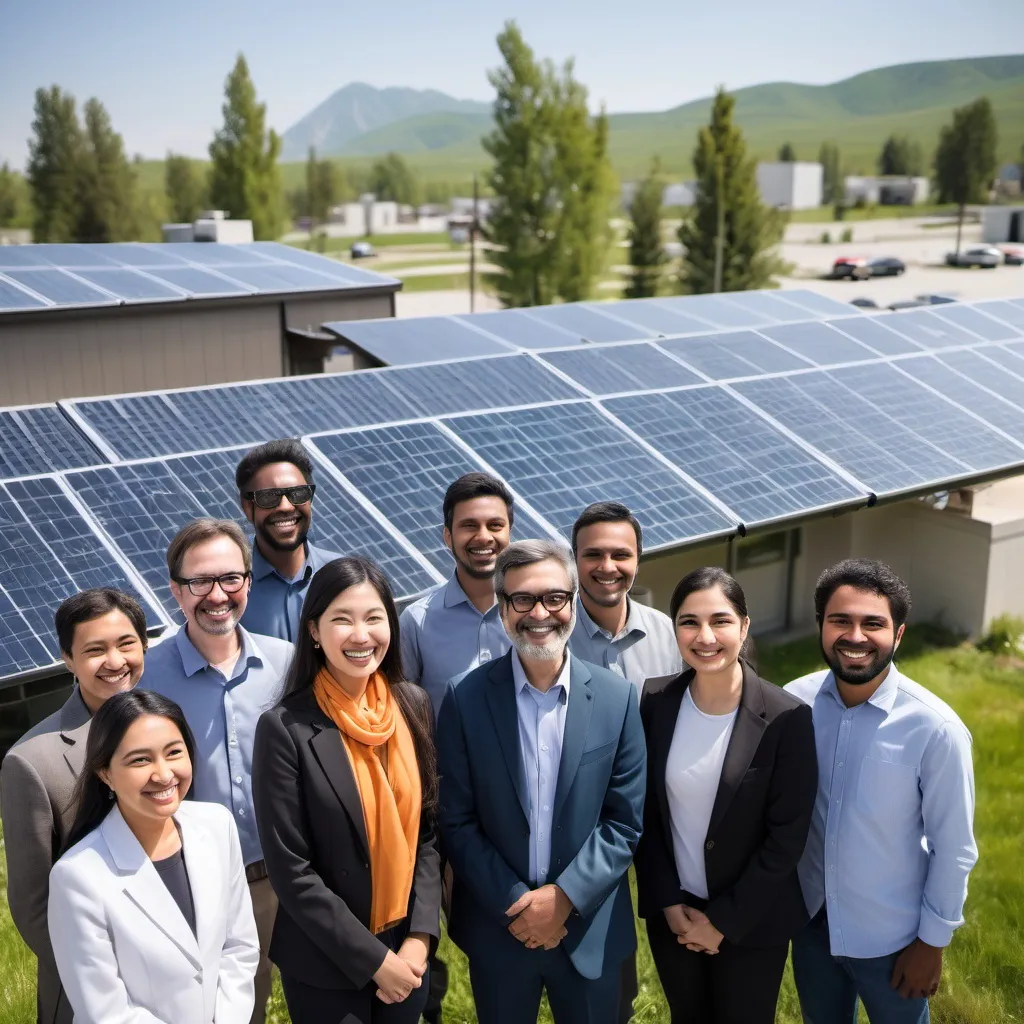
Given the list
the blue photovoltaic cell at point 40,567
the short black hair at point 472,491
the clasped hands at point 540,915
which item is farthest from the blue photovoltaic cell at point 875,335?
the clasped hands at point 540,915

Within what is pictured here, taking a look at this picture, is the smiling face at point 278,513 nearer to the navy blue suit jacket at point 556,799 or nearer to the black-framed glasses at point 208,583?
the black-framed glasses at point 208,583

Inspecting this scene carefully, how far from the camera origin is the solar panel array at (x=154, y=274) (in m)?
14.7

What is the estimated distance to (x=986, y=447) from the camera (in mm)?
11234

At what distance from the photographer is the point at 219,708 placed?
4383 millimetres

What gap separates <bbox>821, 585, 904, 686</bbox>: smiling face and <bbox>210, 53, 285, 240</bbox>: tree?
4976cm

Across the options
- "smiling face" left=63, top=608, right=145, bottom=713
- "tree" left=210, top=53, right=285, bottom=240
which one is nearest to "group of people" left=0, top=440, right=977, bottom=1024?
"smiling face" left=63, top=608, right=145, bottom=713

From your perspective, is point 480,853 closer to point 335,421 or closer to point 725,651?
point 725,651

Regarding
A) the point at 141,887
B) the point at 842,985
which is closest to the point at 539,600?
the point at 141,887

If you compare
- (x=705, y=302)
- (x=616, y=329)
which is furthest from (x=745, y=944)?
(x=705, y=302)

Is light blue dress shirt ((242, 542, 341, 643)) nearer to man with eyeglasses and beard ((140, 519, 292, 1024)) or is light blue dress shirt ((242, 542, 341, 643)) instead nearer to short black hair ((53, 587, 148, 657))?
man with eyeglasses and beard ((140, 519, 292, 1024))

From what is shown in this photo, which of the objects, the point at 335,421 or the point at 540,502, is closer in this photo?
the point at 540,502

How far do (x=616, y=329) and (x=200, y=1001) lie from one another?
13005 millimetres

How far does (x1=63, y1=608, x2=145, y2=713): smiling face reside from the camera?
4.03 m

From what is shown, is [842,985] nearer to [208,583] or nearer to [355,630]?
[355,630]
